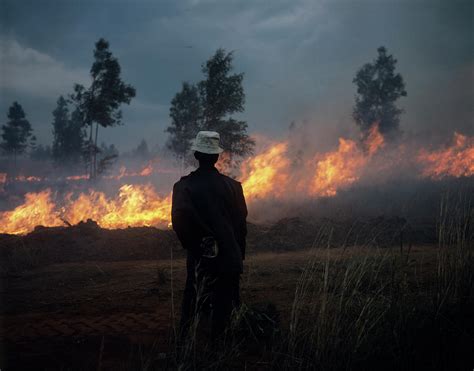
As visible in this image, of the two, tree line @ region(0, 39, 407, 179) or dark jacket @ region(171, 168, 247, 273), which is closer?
dark jacket @ region(171, 168, 247, 273)

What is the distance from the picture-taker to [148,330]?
421 centimetres

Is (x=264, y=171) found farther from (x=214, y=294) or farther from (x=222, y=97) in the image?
(x=214, y=294)

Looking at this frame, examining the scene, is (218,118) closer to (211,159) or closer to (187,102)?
(187,102)

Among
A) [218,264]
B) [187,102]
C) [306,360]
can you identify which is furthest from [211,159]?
[187,102]

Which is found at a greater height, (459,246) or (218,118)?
(218,118)

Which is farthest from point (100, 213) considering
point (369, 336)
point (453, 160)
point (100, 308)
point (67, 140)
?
point (67, 140)

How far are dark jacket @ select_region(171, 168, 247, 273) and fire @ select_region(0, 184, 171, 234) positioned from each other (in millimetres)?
13649

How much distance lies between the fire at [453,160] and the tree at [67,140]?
42.5 metres

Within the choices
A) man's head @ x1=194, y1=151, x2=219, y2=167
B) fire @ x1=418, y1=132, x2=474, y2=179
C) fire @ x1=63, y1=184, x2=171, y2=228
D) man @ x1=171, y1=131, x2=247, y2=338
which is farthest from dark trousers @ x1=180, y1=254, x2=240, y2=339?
fire @ x1=418, y1=132, x2=474, y2=179

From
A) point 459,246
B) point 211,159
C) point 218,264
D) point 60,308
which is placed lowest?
point 60,308

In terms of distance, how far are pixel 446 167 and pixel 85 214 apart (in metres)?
26.2

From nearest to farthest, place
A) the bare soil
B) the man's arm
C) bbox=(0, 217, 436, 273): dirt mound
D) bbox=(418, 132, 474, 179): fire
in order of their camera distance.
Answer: the man's arm < the bare soil < bbox=(0, 217, 436, 273): dirt mound < bbox=(418, 132, 474, 179): fire

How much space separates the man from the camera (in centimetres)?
344

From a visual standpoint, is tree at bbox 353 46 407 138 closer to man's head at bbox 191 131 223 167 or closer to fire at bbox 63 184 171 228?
fire at bbox 63 184 171 228
